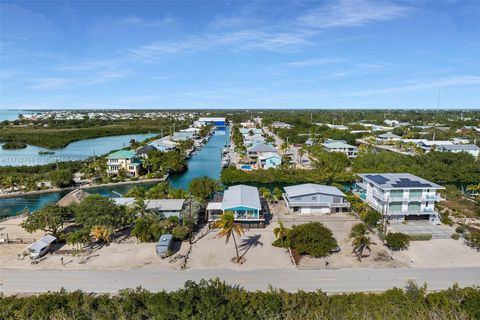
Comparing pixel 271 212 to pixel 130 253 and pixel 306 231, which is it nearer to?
pixel 306 231

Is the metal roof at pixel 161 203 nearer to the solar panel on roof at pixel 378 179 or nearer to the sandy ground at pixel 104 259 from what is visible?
the sandy ground at pixel 104 259

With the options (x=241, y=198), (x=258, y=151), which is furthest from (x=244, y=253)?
(x=258, y=151)

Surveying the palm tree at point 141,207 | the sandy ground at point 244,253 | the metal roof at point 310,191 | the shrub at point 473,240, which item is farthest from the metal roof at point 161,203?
the shrub at point 473,240

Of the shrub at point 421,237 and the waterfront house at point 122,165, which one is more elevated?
the waterfront house at point 122,165

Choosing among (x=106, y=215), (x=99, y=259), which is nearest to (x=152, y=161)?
(x=106, y=215)

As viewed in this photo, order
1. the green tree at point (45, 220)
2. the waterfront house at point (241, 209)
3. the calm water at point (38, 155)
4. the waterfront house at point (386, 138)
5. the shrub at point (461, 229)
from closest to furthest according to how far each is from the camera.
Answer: the green tree at point (45, 220) → the shrub at point (461, 229) → the waterfront house at point (241, 209) → the calm water at point (38, 155) → the waterfront house at point (386, 138)

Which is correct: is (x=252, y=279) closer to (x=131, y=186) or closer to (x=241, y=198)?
(x=241, y=198)

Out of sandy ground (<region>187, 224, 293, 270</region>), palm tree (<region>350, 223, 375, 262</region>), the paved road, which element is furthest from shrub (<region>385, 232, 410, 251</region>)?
sandy ground (<region>187, 224, 293, 270</region>)

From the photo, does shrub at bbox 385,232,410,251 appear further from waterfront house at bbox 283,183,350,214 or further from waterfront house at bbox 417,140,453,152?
waterfront house at bbox 417,140,453,152
